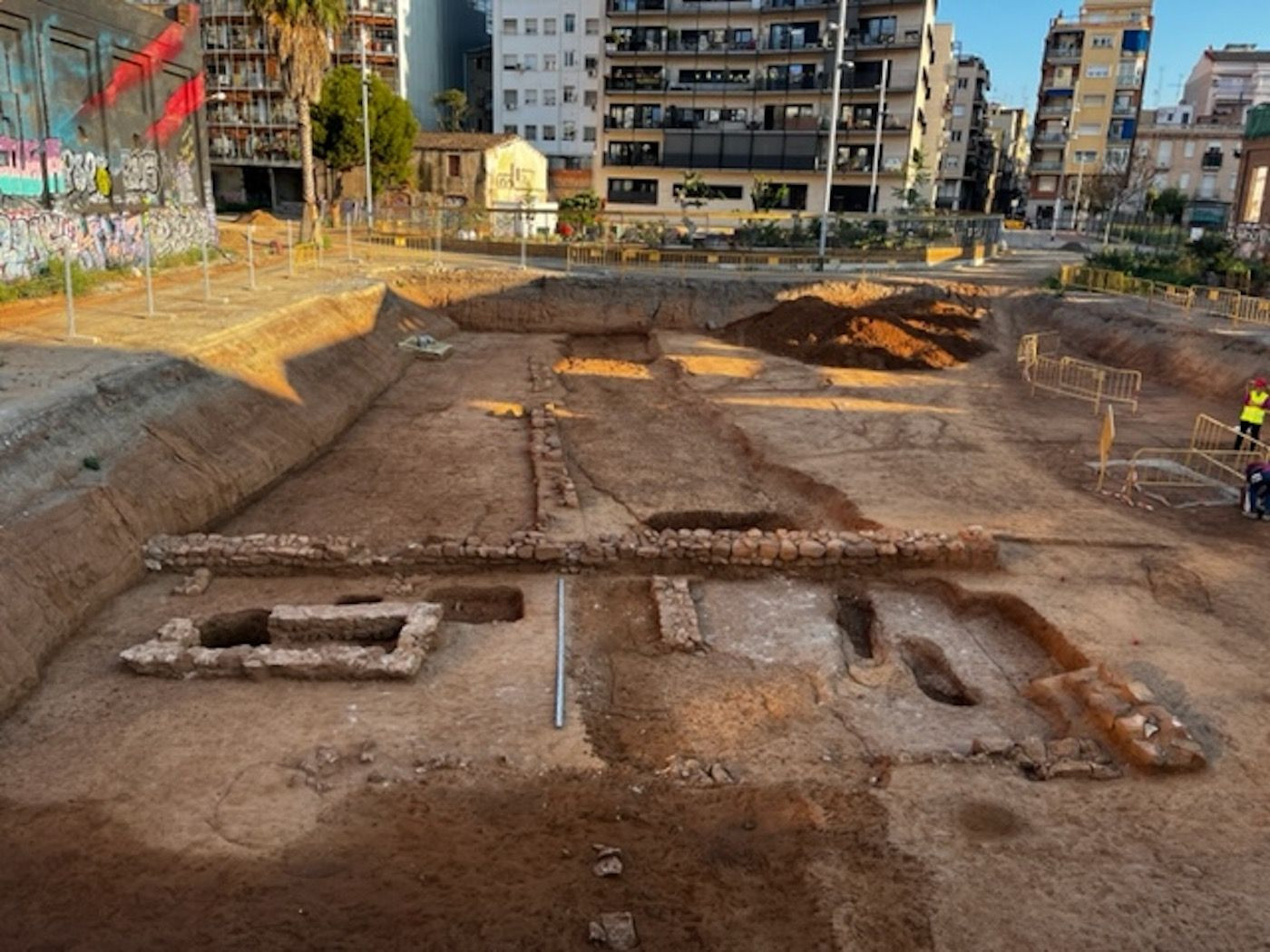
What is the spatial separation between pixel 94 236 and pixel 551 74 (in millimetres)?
50910

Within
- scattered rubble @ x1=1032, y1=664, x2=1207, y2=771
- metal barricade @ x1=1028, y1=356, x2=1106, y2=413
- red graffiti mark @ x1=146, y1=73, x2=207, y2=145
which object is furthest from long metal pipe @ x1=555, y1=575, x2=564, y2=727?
red graffiti mark @ x1=146, y1=73, x2=207, y2=145

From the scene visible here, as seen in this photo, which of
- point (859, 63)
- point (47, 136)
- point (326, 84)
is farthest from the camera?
point (859, 63)

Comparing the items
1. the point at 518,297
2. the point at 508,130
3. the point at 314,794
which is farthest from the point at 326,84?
the point at 314,794

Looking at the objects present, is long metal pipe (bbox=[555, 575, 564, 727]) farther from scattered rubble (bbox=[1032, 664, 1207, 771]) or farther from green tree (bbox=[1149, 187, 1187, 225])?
green tree (bbox=[1149, 187, 1187, 225])

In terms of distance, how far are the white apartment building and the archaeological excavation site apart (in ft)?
181

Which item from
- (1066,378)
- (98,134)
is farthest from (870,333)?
(98,134)

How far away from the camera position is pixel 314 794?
345 inches

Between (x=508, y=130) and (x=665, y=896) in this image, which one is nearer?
(x=665, y=896)

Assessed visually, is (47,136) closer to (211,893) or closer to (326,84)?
(211,893)

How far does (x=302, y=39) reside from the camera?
38.0 meters

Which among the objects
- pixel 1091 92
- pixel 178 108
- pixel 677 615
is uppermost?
pixel 1091 92

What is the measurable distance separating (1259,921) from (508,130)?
75.1 m

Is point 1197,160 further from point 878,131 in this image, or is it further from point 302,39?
point 302,39

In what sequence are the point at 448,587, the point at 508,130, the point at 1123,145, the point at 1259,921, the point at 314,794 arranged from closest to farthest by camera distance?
the point at 1259,921 → the point at 314,794 → the point at 448,587 → the point at 508,130 → the point at 1123,145
